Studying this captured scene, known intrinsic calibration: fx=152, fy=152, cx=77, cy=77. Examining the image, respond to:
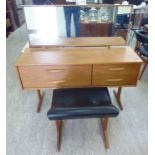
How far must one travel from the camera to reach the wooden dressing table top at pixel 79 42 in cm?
171

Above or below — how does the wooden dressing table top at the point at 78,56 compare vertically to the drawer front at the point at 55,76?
above

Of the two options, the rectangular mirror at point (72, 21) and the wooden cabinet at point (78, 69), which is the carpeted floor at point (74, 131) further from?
the rectangular mirror at point (72, 21)

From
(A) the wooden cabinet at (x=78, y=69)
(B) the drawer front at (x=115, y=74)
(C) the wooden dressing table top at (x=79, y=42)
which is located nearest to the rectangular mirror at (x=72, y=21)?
(C) the wooden dressing table top at (x=79, y=42)

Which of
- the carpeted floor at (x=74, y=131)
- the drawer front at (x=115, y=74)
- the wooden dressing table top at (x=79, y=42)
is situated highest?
the wooden dressing table top at (x=79, y=42)

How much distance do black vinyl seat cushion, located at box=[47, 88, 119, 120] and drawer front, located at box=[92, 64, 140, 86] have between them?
0.34 feet

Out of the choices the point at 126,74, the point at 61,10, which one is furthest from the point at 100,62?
the point at 61,10

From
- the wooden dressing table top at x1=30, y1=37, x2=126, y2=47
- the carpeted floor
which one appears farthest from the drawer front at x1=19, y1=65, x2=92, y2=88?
the carpeted floor

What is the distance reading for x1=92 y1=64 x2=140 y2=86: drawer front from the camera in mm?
1438

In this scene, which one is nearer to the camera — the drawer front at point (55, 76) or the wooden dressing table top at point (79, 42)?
the drawer front at point (55, 76)

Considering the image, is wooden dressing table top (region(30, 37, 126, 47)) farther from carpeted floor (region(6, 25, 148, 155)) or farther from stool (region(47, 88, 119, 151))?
carpeted floor (region(6, 25, 148, 155))

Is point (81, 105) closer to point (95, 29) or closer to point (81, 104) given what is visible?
point (81, 104)

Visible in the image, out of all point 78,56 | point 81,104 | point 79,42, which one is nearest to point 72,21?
point 79,42

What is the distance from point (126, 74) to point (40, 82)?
85 cm
